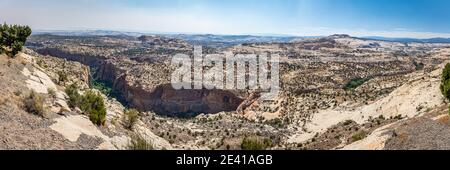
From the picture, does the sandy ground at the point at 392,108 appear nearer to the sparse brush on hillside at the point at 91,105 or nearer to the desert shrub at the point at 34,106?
the sparse brush on hillside at the point at 91,105

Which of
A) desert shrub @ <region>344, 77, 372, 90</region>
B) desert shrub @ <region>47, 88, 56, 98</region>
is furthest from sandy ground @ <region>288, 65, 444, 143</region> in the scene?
desert shrub @ <region>47, 88, 56, 98</region>

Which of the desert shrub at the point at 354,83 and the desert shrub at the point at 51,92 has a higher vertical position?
the desert shrub at the point at 51,92

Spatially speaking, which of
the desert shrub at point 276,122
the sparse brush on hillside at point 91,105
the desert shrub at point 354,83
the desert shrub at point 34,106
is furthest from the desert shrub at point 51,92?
the desert shrub at point 354,83

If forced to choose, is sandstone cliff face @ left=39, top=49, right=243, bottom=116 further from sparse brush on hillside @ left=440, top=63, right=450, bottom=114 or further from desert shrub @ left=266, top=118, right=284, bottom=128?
sparse brush on hillside @ left=440, top=63, right=450, bottom=114

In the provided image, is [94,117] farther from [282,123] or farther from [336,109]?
[336,109]

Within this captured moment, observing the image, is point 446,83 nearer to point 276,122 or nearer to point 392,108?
point 392,108

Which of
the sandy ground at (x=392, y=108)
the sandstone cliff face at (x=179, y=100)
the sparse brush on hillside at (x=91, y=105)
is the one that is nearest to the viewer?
the sparse brush on hillside at (x=91, y=105)

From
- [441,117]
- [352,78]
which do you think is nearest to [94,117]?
[441,117]

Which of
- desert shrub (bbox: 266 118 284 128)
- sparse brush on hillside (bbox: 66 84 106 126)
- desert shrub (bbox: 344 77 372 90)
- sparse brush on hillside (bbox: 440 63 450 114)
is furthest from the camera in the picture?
desert shrub (bbox: 344 77 372 90)
